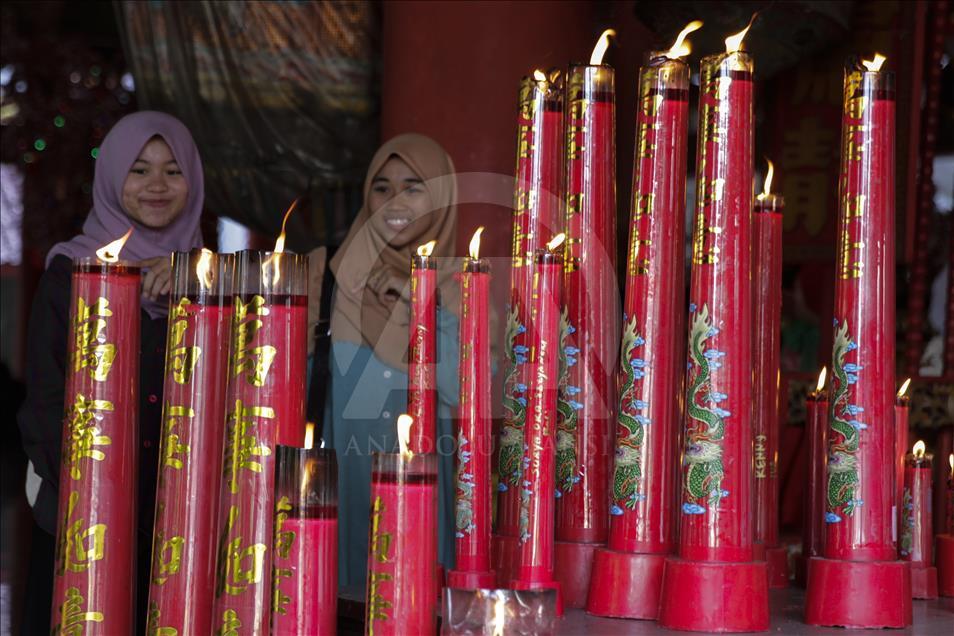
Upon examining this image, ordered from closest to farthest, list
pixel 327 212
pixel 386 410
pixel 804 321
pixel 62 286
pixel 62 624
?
pixel 62 624 < pixel 62 286 < pixel 386 410 < pixel 327 212 < pixel 804 321

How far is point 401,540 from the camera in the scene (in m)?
0.93

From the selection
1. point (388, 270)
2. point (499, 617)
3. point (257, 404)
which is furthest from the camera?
point (388, 270)

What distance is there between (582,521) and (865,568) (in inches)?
9.4

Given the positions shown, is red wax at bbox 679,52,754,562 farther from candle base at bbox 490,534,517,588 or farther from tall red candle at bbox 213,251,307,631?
tall red candle at bbox 213,251,307,631

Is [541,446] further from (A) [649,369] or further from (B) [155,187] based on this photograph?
(B) [155,187]

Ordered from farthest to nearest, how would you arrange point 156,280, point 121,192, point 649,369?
point 121,192, point 156,280, point 649,369

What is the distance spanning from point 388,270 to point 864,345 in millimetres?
1329

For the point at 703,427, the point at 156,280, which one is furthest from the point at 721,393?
the point at 156,280

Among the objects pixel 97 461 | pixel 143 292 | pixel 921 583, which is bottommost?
pixel 921 583

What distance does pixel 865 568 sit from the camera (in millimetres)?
1079

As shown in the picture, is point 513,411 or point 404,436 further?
point 513,411

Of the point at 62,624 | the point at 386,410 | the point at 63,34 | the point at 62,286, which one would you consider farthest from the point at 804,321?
the point at 62,624

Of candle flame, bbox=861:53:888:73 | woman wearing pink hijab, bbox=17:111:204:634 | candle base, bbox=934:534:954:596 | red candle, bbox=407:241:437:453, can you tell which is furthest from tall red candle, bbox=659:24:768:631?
woman wearing pink hijab, bbox=17:111:204:634

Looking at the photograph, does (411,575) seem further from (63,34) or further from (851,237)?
(63,34)
